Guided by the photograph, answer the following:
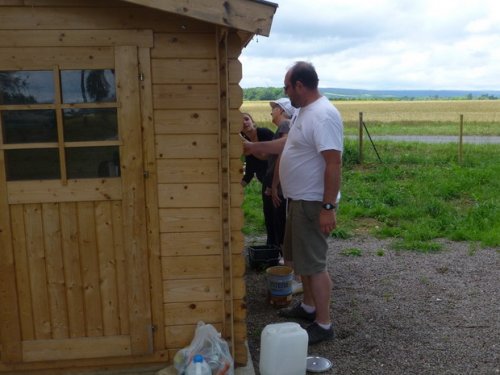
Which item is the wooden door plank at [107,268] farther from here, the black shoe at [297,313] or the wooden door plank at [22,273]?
the black shoe at [297,313]

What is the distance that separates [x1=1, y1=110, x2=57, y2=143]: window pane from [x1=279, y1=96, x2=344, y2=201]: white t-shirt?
62.9 inches

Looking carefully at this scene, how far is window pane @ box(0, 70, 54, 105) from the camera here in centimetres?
327

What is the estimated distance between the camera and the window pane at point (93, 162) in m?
3.36

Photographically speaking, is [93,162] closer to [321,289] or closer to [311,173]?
[311,173]

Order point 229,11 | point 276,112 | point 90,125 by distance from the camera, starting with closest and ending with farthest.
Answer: point 229,11
point 90,125
point 276,112

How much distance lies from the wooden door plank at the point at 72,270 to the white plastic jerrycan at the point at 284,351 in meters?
1.19

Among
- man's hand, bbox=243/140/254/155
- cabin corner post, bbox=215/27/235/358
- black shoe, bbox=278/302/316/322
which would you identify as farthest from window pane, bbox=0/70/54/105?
black shoe, bbox=278/302/316/322

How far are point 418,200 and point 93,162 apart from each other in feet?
21.8

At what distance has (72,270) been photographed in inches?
137

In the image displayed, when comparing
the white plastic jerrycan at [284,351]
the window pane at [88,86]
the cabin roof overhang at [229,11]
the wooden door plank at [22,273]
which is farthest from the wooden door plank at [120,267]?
the cabin roof overhang at [229,11]

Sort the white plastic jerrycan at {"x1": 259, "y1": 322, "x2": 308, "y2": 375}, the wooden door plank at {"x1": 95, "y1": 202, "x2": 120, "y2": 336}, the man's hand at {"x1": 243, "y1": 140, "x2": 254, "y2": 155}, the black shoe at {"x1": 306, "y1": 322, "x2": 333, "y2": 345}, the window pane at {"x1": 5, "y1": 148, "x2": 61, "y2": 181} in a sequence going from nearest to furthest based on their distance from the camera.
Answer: the window pane at {"x1": 5, "y1": 148, "x2": 61, "y2": 181} < the wooden door plank at {"x1": 95, "y1": 202, "x2": 120, "y2": 336} < the white plastic jerrycan at {"x1": 259, "y1": 322, "x2": 308, "y2": 375} < the black shoe at {"x1": 306, "y1": 322, "x2": 333, "y2": 345} < the man's hand at {"x1": 243, "y1": 140, "x2": 254, "y2": 155}

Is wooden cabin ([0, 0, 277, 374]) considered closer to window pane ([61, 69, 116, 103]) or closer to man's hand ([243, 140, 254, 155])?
window pane ([61, 69, 116, 103])

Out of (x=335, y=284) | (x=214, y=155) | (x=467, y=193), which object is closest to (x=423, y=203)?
(x=467, y=193)

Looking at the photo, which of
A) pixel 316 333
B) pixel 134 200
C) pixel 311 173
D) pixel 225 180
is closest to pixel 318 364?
pixel 316 333
